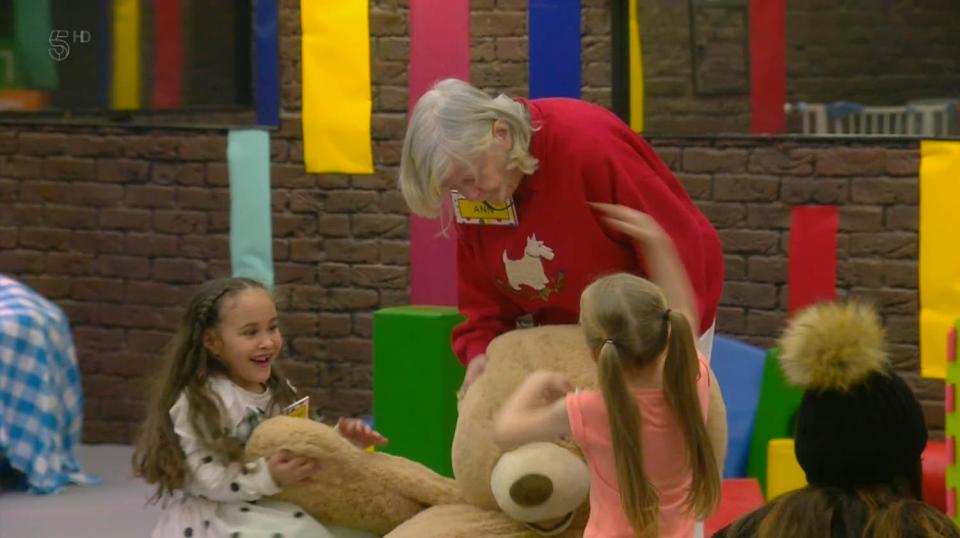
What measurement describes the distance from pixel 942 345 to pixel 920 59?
0.86 metres

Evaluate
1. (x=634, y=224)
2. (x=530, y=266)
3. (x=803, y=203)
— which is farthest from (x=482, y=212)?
(x=803, y=203)

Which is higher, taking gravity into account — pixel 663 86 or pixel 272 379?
pixel 663 86

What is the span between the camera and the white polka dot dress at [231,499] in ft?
12.0

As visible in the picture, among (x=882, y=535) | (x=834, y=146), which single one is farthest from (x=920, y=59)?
(x=882, y=535)

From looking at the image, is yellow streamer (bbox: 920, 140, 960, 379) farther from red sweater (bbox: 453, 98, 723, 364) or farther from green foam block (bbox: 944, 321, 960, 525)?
red sweater (bbox: 453, 98, 723, 364)

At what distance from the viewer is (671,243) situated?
126 inches

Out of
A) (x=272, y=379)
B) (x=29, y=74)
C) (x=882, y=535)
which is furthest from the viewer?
(x=29, y=74)

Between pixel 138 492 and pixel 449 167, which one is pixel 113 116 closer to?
pixel 138 492

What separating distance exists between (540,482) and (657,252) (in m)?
0.50

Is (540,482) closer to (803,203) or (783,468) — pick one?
(783,468)

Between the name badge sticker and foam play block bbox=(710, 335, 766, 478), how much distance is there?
173cm

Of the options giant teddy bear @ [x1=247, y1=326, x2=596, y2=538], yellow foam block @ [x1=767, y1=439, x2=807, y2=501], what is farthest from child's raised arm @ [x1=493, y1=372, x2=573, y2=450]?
yellow foam block @ [x1=767, y1=439, x2=807, y2=501]

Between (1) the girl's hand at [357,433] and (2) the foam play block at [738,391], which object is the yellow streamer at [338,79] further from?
(1) the girl's hand at [357,433]

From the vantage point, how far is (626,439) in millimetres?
2832
